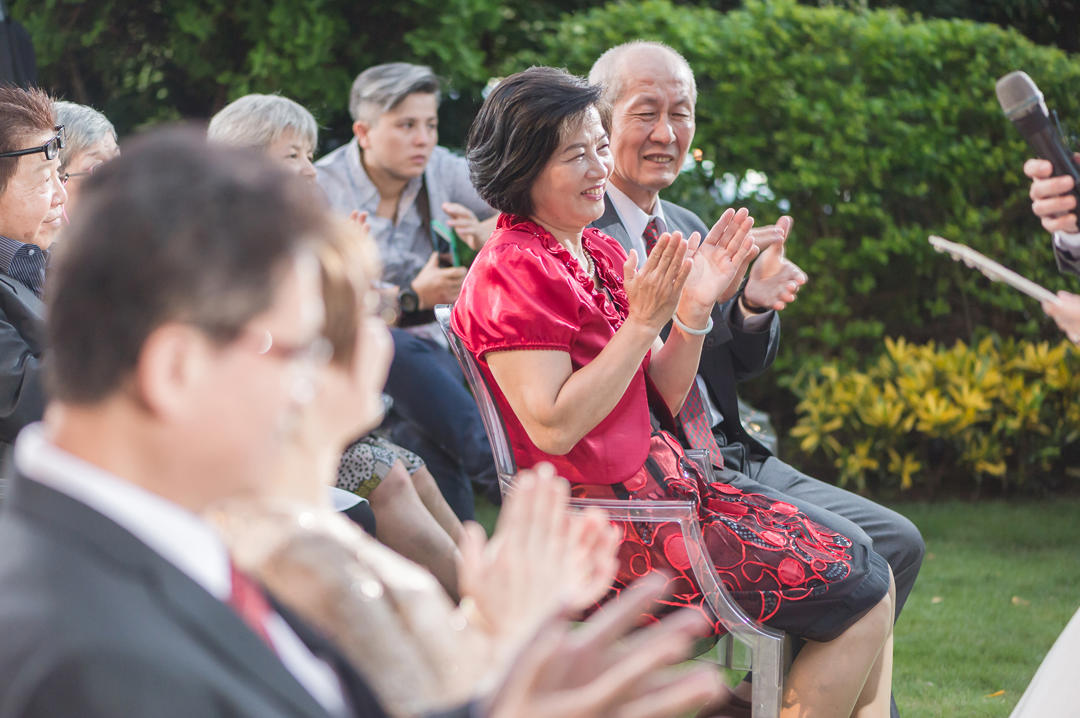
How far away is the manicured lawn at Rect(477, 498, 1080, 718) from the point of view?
3.62 metres

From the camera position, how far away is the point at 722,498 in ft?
8.84

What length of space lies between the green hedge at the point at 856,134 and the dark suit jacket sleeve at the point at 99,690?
5.27 m

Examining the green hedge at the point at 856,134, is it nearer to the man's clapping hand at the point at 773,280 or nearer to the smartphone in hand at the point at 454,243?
the smartphone in hand at the point at 454,243

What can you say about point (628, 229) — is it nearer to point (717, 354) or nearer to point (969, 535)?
point (717, 354)

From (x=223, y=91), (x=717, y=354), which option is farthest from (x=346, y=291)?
(x=223, y=91)

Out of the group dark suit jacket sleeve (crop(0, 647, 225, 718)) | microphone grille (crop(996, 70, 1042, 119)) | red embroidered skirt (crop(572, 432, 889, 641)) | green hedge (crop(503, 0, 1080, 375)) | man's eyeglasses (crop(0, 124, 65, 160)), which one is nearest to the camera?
dark suit jacket sleeve (crop(0, 647, 225, 718))

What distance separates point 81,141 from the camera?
11.6 ft

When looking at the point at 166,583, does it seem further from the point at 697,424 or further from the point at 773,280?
the point at 773,280

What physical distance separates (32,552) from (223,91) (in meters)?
6.44

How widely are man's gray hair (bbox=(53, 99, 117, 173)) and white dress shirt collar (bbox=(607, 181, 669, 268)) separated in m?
1.64

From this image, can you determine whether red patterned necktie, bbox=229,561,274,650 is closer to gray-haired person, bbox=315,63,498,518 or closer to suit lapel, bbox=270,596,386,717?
suit lapel, bbox=270,596,386,717

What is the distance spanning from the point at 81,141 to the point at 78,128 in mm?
49

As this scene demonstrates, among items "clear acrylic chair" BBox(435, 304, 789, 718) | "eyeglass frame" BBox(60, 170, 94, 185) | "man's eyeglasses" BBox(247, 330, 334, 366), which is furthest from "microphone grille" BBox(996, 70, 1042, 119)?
"eyeglass frame" BBox(60, 170, 94, 185)

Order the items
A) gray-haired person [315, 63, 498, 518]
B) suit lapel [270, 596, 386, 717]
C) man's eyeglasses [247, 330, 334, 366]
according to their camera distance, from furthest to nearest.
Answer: gray-haired person [315, 63, 498, 518] → suit lapel [270, 596, 386, 717] → man's eyeglasses [247, 330, 334, 366]
